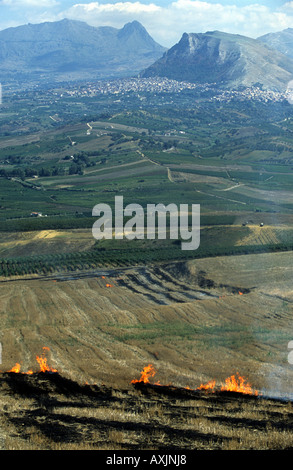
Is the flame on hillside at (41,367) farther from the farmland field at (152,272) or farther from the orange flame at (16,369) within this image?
the farmland field at (152,272)

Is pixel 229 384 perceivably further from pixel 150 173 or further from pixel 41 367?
pixel 150 173

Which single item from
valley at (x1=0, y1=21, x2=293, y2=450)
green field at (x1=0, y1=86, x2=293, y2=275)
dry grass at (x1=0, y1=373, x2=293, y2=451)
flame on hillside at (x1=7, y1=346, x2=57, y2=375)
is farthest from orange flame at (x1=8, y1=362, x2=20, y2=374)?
green field at (x1=0, y1=86, x2=293, y2=275)

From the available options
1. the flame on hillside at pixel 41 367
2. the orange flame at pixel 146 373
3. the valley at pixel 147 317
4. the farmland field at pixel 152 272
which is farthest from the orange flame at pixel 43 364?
the orange flame at pixel 146 373

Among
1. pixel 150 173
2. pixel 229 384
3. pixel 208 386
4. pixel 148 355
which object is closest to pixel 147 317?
pixel 148 355

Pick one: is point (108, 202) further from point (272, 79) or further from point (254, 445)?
point (272, 79)

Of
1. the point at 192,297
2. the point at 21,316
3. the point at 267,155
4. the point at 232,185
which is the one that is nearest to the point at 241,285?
the point at 192,297
